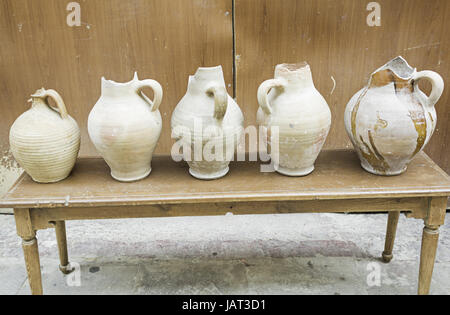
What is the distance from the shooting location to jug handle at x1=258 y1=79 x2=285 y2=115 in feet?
5.86

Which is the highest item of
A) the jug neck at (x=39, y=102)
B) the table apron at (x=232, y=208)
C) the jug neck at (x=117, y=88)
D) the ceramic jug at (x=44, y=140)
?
the jug neck at (x=117, y=88)

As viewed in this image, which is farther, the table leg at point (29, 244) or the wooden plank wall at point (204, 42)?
the wooden plank wall at point (204, 42)

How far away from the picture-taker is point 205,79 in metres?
1.80

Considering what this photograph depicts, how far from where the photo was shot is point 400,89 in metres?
1.81

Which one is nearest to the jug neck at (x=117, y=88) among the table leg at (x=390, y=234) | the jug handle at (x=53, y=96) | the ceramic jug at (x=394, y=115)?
the jug handle at (x=53, y=96)

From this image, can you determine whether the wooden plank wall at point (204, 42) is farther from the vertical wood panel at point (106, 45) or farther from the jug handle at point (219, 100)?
the jug handle at point (219, 100)

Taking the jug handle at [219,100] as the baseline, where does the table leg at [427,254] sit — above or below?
below

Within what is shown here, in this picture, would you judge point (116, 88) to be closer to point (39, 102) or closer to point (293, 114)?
point (39, 102)

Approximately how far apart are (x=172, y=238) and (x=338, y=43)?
4.97 feet

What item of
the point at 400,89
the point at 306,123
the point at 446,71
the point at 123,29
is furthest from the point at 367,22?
the point at 123,29

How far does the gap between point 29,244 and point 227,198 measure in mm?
854

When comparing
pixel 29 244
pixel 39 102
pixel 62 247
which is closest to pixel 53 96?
pixel 39 102

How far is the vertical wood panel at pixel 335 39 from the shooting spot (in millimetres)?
2379

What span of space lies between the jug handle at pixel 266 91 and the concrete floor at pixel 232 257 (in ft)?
3.06
